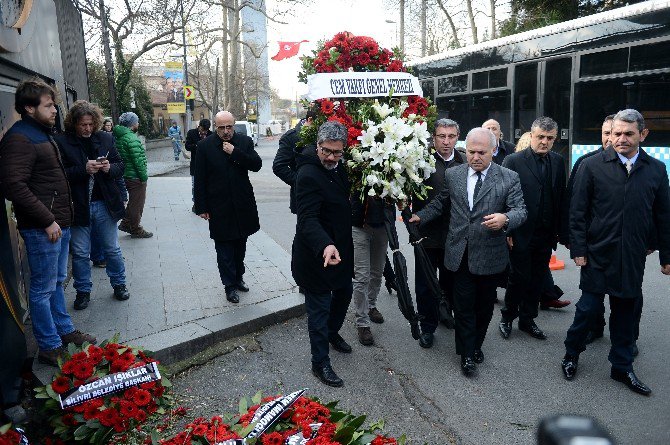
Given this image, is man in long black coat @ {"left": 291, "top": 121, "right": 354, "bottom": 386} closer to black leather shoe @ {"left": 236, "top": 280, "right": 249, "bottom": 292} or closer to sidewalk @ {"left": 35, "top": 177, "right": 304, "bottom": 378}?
sidewalk @ {"left": 35, "top": 177, "right": 304, "bottom": 378}

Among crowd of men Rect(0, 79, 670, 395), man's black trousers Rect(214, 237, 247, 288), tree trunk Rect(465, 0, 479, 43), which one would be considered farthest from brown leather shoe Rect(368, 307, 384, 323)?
tree trunk Rect(465, 0, 479, 43)

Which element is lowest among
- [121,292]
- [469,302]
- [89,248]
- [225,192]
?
[121,292]

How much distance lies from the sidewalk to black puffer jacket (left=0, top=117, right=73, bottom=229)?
3.59 ft

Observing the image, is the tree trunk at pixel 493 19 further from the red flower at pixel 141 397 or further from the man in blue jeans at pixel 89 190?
the red flower at pixel 141 397

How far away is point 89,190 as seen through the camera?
4.98 metres

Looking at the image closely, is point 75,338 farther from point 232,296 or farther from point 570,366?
point 570,366

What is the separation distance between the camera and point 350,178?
420cm

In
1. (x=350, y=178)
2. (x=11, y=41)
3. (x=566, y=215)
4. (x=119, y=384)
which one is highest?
(x=11, y=41)

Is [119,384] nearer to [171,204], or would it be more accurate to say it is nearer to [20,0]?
[20,0]

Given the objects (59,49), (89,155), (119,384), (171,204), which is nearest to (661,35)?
(89,155)

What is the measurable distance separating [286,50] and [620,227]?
3131 centimetres

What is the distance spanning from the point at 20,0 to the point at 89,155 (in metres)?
1.58

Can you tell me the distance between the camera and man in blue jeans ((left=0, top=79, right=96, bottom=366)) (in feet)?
12.0

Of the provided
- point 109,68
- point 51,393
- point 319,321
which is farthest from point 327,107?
point 109,68
